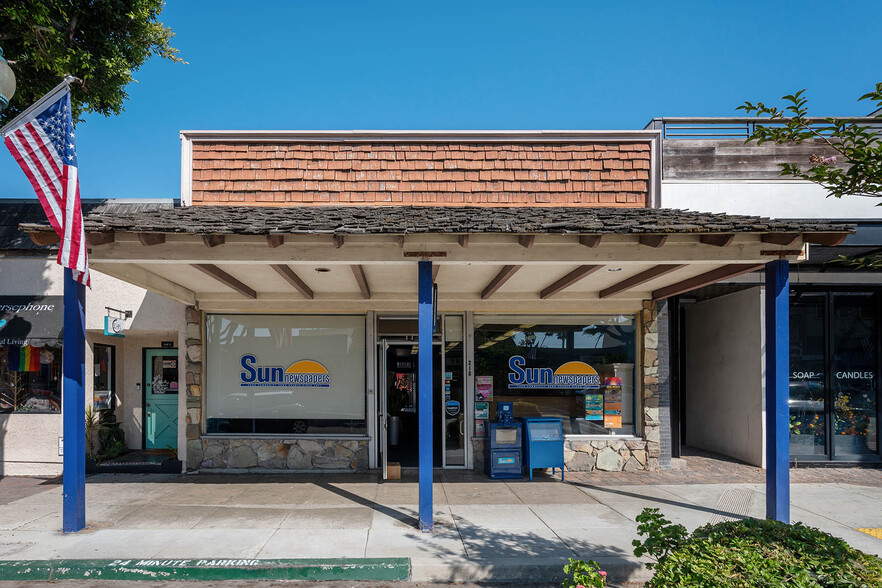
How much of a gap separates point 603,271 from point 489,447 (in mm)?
3628

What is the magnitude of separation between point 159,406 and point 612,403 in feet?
28.5

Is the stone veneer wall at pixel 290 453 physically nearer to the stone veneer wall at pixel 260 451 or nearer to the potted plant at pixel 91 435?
the stone veneer wall at pixel 260 451

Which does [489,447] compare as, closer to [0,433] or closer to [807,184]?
[807,184]

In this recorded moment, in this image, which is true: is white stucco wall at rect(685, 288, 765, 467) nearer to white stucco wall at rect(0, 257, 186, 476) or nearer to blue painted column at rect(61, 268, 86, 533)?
white stucco wall at rect(0, 257, 186, 476)

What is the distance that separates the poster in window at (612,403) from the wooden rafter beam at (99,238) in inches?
311

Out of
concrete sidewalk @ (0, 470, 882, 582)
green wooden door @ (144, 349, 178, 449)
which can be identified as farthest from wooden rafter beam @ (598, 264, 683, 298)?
Answer: green wooden door @ (144, 349, 178, 449)

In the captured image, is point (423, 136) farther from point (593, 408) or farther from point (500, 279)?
point (593, 408)

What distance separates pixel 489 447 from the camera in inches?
386

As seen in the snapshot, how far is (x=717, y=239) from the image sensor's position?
6516 mm

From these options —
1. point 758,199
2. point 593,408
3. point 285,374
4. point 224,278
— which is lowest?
point 593,408

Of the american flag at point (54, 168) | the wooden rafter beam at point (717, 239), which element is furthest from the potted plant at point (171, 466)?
the wooden rafter beam at point (717, 239)

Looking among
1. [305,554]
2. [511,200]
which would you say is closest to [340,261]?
[305,554]

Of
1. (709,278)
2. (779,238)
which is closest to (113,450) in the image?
(709,278)

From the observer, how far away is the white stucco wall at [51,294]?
10.3m
